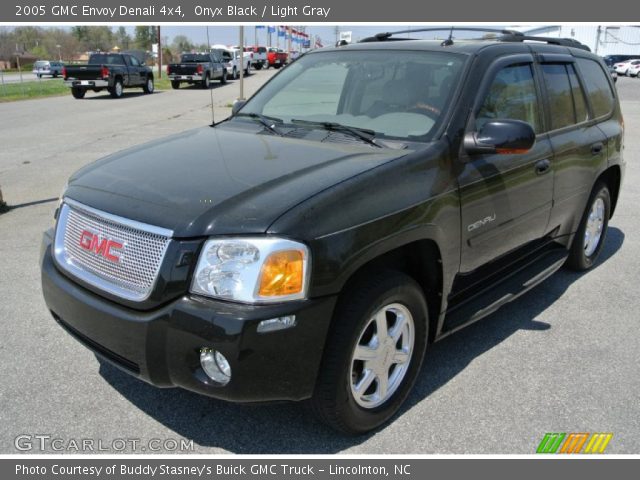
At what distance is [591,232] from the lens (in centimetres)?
523

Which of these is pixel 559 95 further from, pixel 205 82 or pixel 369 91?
pixel 205 82

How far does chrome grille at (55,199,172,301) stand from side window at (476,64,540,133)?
199 centimetres

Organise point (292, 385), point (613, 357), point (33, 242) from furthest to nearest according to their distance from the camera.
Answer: point (33, 242), point (613, 357), point (292, 385)

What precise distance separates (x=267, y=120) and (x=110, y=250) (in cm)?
166

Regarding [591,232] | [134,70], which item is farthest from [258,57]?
→ [591,232]

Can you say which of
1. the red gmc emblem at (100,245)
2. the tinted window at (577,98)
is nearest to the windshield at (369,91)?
the tinted window at (577,98)

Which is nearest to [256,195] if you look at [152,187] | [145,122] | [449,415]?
[152,187]

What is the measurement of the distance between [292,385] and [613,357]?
2.35 meters

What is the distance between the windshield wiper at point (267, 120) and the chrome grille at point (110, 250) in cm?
130

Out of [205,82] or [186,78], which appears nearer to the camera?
[186,78]

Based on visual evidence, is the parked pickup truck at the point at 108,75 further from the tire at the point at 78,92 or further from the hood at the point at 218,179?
the hood at the point at 218,179

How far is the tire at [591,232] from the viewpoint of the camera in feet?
16.2

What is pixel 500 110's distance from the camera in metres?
3.64

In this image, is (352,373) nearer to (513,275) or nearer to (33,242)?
(513,275)
